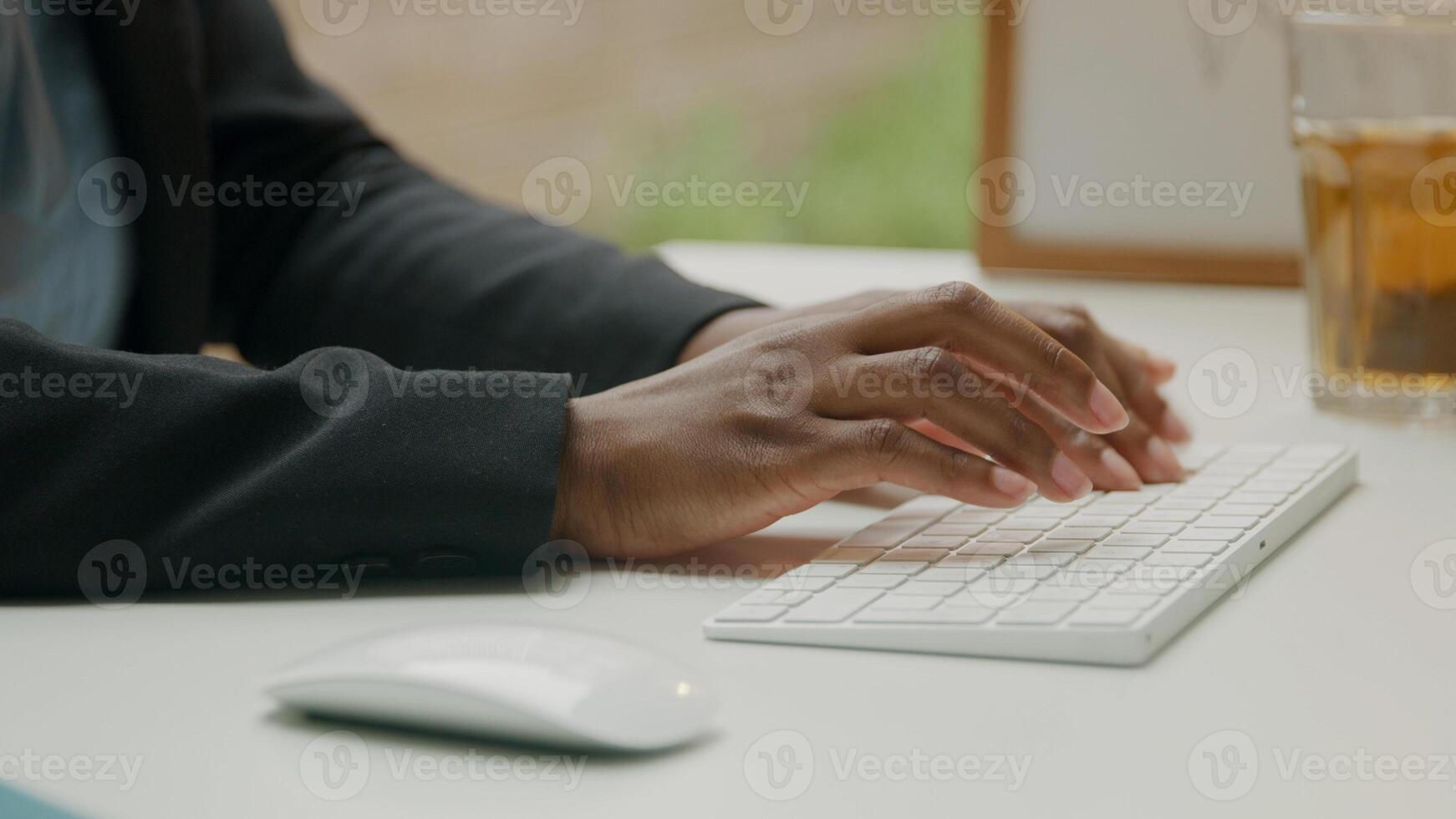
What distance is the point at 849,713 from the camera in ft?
1.47

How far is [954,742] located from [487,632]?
0.46ft

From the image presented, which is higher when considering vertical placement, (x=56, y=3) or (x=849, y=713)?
(x=56, y=3)

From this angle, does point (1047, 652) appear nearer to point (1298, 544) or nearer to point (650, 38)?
point (1298, 544)

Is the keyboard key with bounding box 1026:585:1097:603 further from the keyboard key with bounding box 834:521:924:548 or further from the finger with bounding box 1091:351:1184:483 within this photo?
the finger with bounding box 1091:351:1184:483

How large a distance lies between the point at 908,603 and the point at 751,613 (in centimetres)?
6

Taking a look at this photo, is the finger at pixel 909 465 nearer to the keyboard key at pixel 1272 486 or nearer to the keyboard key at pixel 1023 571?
the keyboard key at pixel 1023 571

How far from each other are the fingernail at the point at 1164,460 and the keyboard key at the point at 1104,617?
0.22m

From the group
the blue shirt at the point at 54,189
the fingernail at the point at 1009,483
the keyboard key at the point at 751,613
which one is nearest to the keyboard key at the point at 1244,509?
the fingernail at the point at 1009,483

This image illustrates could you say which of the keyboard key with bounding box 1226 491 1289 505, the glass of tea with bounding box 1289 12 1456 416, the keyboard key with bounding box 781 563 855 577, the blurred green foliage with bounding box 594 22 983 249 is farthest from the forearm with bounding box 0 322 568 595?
the blurred green foliage with bounding box 594 22 983 249

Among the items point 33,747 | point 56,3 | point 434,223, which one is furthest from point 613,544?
point 56,3

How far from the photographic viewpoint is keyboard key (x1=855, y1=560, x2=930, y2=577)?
553 mm

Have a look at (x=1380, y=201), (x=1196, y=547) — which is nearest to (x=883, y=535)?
(x=1196, y=547)

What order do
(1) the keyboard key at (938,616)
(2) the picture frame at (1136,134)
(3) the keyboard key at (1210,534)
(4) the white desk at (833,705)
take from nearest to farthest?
(4) the white desk at (833,705), (1) the keyboard key at (938,616), (3) the keyboard key at (1210,534), (2) the picture frame at (1136,134)

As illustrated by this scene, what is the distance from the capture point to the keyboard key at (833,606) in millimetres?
508
